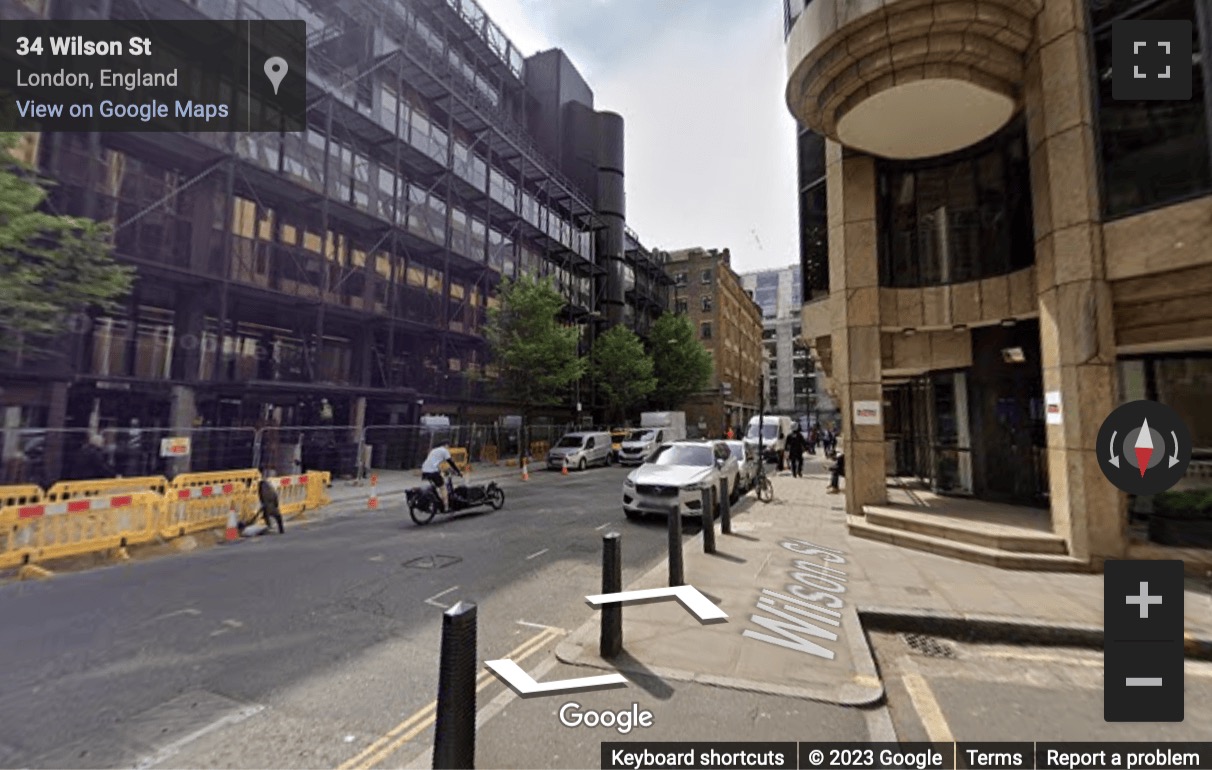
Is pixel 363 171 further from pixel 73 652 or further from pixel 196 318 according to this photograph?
pixel 73 652

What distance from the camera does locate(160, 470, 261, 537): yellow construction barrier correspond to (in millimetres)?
9469

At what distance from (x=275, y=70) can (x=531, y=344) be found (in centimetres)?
1417

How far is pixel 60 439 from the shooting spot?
11820 mm

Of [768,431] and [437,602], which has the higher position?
[768,431]

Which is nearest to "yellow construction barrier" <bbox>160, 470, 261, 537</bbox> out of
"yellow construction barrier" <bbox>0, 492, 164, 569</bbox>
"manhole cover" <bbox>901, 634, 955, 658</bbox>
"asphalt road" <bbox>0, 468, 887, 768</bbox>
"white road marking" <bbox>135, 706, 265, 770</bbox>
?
"yellow construction barrier" <bbox>0, 492, 164, 569</bbox>

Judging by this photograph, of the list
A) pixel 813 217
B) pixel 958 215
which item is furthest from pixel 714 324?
pixel 958 215

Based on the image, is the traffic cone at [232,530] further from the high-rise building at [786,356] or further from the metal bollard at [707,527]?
the high-rise building at [786,356]

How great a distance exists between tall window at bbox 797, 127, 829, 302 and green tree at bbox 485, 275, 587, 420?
1479cm

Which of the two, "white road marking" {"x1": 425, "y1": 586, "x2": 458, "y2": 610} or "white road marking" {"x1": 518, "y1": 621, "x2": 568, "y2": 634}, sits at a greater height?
"white road marking" {"x1": 425, "y1": 586, "x2": 458, "y2": 610}

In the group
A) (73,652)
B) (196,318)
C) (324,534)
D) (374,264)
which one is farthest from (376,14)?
(73,652)

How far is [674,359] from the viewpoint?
4425 centimetres

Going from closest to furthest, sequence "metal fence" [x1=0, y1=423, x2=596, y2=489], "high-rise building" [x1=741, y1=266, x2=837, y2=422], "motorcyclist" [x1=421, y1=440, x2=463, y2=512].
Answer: "motorcyclist" [x1=421, y1=440, x2=463, y2=512] → "metal fence" [x1=0, y1=423, x2=596, y2=489] → "high-rise building" [x1=741, y1=266, x2=837, y2=422]

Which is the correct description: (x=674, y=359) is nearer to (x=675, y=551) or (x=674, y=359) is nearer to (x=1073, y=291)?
(x=1073, y=291)

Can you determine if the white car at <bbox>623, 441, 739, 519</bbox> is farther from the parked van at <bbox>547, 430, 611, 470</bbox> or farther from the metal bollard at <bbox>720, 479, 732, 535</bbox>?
the parked van at <bbox>547, 430, 611, 470</bbox>
